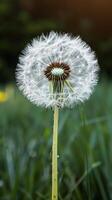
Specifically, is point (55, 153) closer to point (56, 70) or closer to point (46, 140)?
point (56, 70)

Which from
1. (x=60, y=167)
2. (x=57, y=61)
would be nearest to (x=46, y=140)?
(x=60, y=167)

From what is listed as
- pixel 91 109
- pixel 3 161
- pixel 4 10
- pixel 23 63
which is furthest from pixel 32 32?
pixel 23 63

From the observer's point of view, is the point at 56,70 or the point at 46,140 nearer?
the point at 56,70

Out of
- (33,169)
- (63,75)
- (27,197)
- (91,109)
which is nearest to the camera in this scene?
(63,75)

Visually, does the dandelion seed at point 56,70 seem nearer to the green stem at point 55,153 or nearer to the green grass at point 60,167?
the green stem at point 55,153

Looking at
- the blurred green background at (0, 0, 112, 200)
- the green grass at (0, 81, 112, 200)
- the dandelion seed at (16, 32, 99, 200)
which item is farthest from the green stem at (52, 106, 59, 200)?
the green grass at (0, 81, 112, 200)

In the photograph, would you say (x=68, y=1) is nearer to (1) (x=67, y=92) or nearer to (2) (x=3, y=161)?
(2) (x=3, y=161)

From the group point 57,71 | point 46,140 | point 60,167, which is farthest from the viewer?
point 46,140
